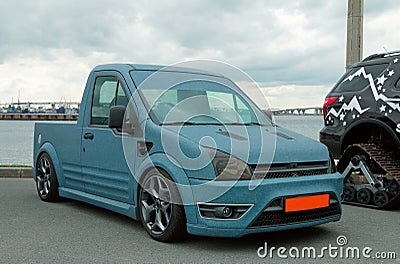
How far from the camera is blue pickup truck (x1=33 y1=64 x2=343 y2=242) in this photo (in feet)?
17.2

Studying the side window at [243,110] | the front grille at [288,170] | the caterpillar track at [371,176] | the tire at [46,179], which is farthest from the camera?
the tire at [46,179]

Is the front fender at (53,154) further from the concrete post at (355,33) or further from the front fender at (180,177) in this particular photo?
the concrete post at (355,33)

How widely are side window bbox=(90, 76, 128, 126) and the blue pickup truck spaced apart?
0.01 m

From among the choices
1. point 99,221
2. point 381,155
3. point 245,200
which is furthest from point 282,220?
point 381,155

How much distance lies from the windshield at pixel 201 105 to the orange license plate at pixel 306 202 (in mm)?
1271

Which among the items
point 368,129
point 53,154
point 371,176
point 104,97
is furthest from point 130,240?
point 368,129

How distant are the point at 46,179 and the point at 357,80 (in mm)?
4601

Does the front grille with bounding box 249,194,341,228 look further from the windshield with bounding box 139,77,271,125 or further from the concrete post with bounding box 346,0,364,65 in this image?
the concrete post with bounding box 346,0,364,65

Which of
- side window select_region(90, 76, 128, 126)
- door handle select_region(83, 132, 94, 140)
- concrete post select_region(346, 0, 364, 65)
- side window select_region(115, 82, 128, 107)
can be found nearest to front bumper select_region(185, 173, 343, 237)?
side window select_region(115, 82, 128, 107)

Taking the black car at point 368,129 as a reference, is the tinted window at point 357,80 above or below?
above

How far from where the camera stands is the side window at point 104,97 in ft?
21.7

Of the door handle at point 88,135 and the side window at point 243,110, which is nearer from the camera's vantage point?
the side window at point 243,110

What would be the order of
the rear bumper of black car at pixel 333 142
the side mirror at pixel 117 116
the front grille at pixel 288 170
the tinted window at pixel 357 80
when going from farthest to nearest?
the rear bumper of black car at pixel 333 142 → the tinted window at pixel 357 80 → the side mirror at pixel 117 116 → the front grille at pixel 288 170

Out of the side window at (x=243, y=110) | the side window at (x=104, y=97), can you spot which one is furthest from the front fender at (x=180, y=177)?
the side window at (x=243, y=110)
